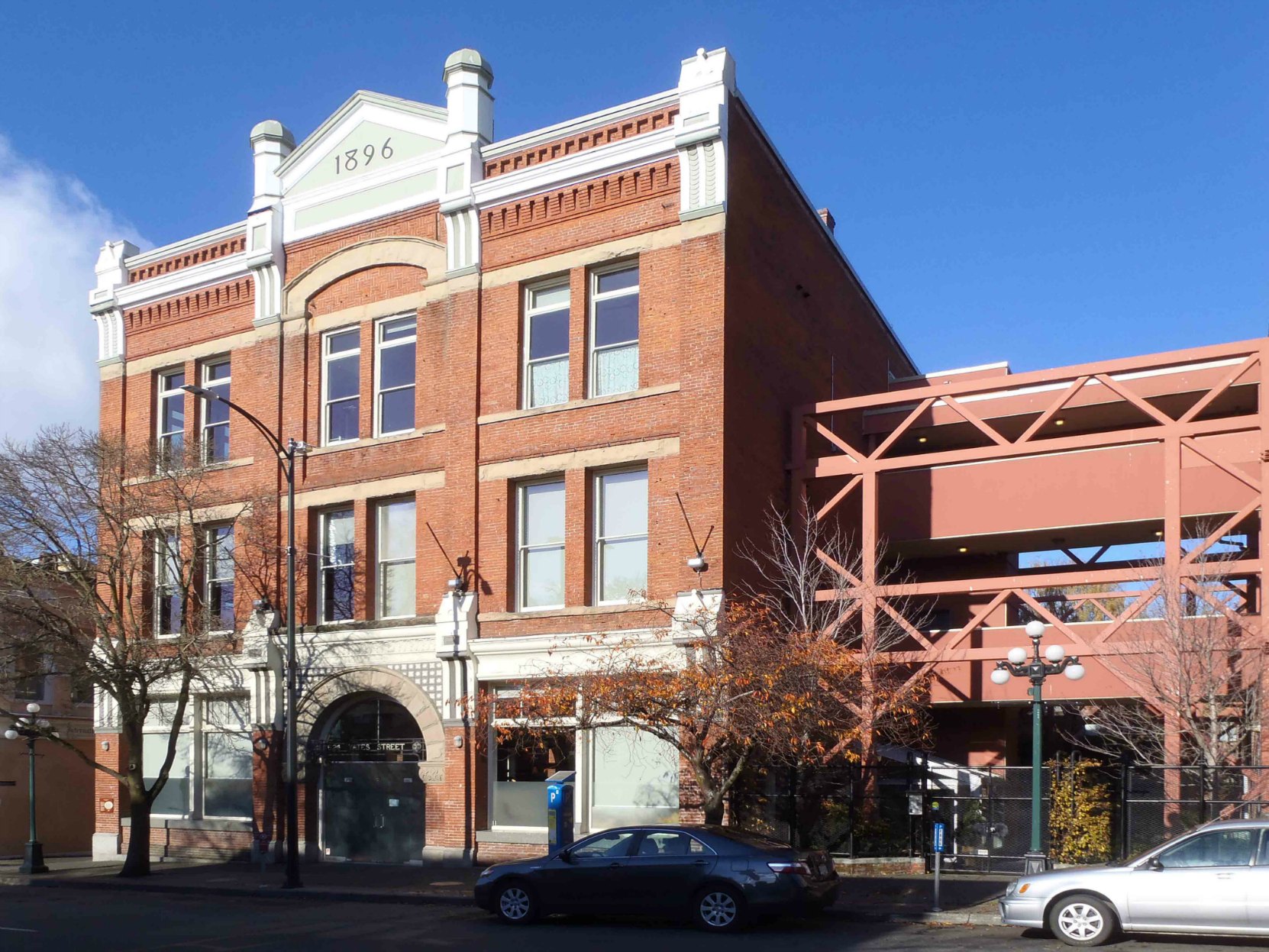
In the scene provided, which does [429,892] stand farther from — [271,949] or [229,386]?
[229,386]

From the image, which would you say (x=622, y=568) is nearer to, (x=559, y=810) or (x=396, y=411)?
(x=559, y=810)

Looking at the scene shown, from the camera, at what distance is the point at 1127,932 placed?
51.2 feet

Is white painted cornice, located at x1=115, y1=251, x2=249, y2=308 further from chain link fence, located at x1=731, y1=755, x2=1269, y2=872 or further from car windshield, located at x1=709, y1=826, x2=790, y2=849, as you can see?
car windshield, located at x1=709, y1=826, x2=790, y2=849

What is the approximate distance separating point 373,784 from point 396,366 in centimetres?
857

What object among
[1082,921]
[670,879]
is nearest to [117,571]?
[670,879]

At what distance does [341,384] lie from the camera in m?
29.5

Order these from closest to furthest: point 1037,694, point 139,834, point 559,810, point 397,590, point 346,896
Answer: point 1037,694 < point 346,896 < point 559,810 < point 139,834 < point 397,590

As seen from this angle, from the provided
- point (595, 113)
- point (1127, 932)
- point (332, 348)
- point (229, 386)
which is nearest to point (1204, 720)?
point (1127, 932)

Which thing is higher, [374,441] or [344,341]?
[344,341]

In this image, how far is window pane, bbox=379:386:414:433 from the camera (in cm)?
2833

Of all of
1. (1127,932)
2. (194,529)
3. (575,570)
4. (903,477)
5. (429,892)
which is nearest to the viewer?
(1127,932)

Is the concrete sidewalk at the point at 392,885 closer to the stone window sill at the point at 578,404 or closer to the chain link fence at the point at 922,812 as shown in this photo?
the chain link fence at the point at 922,812

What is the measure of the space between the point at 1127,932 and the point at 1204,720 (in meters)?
8.36

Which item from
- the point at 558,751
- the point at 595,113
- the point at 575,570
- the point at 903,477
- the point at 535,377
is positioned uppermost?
the point at 595,113
